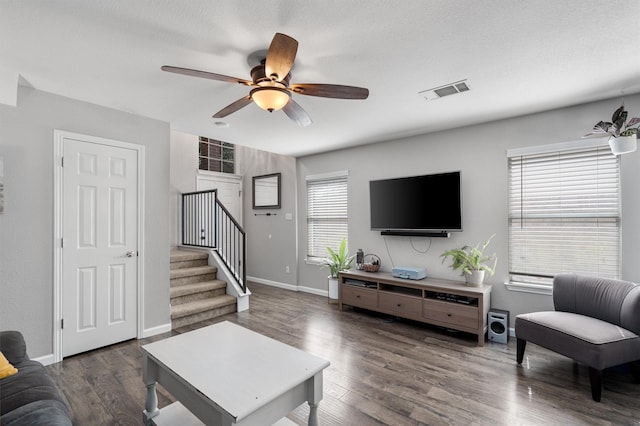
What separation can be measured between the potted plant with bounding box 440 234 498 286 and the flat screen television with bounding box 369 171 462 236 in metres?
0.34

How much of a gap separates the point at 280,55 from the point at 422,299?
312 cm

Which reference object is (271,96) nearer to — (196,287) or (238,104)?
(238,104)

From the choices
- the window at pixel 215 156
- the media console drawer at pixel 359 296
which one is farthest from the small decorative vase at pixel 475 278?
the window at pixel 215 156

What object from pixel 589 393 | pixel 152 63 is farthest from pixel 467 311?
pixel 152 63

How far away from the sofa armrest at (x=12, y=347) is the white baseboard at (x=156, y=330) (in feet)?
4.86

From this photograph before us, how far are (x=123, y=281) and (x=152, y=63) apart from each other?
2338 millimetres

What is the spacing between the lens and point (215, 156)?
6559 millimetres

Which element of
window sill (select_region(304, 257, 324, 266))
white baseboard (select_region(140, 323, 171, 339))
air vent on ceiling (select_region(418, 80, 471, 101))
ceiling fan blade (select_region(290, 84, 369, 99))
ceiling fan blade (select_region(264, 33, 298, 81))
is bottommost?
white baseboard (select_region(140, 323, 171, 339))

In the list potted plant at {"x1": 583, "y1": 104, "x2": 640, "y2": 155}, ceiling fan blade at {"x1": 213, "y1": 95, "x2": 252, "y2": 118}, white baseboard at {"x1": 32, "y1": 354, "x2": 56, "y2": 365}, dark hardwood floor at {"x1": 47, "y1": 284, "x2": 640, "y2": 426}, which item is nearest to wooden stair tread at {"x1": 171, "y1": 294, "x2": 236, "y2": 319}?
dark hardwood floor at {"x1": 47, "y1": 284, "x2": 640, "y2": 426}

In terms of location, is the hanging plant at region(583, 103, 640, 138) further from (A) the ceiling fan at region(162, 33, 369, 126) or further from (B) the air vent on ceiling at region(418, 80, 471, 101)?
(A) the ceiling fan at region(162, 33, 369, 126)

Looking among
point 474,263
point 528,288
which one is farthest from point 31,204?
point 528,288

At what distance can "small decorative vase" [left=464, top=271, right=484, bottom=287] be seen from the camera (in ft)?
11.6

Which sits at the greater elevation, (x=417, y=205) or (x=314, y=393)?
(x=417, y=205)

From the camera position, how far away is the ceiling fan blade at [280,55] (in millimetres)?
1618
